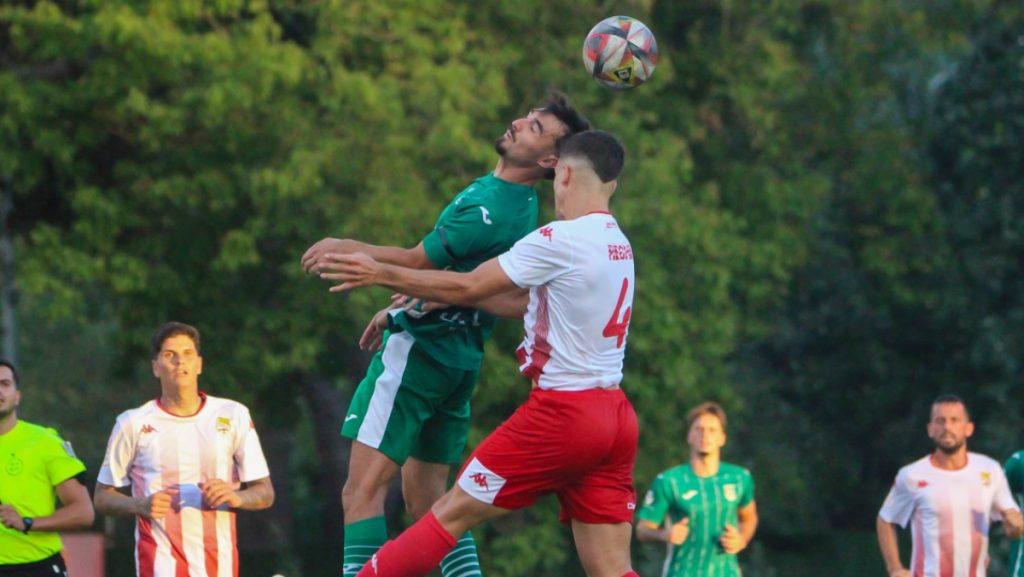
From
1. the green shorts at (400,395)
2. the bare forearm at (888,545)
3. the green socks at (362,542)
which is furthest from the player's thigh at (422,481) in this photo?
the bare forearm at (888,545)

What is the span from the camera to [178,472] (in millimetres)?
7707

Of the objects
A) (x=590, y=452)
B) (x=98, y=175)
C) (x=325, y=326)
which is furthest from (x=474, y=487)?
(x=98, y=175)

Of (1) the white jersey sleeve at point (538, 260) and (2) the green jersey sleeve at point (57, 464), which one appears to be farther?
(2) the green jersey sleeve at point (57, 464)

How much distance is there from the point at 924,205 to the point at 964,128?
1.23 metres

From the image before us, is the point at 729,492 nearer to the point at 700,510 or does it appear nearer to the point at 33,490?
the point at 700,510

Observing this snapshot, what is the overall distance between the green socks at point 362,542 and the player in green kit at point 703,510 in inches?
130

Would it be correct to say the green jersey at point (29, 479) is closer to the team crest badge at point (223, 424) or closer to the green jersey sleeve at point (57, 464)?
the green jersey sleeve at point (57, 464)

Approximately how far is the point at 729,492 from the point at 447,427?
3457 millimetres

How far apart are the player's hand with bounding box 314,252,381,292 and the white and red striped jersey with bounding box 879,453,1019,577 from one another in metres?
4.83

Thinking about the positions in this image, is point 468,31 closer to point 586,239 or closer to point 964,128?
point 964,128

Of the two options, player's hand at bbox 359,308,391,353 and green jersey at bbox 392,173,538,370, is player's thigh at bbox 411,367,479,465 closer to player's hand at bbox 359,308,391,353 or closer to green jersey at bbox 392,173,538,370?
green jersey at bbox 392,173,538,370

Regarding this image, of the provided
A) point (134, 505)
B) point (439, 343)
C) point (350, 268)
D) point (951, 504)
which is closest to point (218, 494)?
point (134, 505)

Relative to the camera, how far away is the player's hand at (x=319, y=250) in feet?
19.5

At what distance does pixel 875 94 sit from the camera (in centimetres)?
2250
